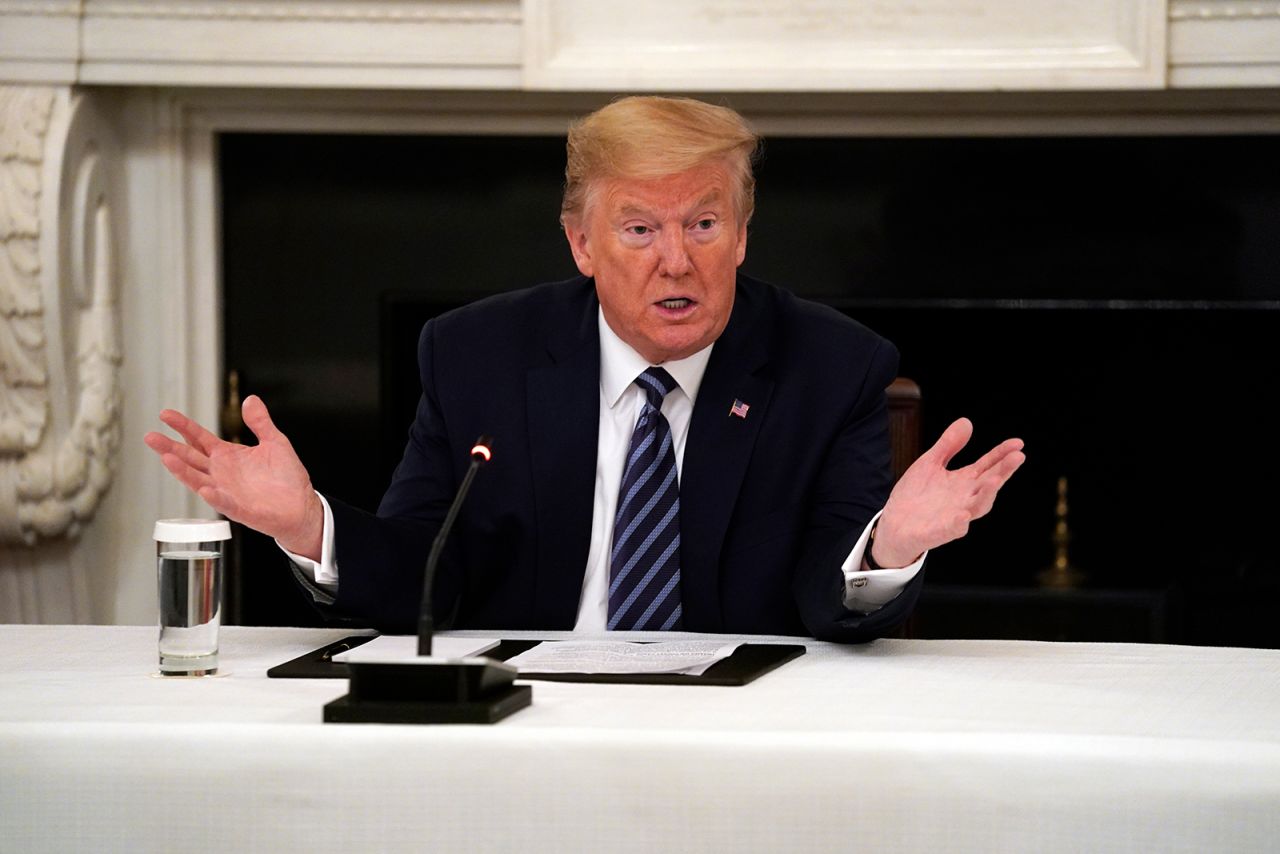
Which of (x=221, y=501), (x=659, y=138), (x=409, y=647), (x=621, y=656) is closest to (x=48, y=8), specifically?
(x=659, y=138)

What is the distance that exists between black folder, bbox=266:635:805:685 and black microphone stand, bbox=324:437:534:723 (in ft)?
0.58

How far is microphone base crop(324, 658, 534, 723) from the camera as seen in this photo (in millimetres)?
1205

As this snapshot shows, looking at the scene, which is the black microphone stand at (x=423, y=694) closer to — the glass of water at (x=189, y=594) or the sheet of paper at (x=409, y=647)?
the sheet of paper at (x=409, y=647)

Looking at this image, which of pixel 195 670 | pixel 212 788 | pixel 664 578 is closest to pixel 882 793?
pixel 212 788

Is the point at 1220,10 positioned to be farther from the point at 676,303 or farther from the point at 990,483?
the point at 990,483

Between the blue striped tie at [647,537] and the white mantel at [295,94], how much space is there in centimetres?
133

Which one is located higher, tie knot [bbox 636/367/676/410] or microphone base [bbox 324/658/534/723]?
tie knot [bbox 636/367/676/410]

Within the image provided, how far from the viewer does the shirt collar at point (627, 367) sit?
80.2 inches

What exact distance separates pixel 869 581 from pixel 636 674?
35 centimetres

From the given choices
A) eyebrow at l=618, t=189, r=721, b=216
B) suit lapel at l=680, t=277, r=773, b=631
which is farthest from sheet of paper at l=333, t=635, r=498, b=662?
eyebrow at l=618, t=189, r=721, b=216

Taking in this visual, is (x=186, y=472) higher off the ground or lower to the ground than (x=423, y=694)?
higher

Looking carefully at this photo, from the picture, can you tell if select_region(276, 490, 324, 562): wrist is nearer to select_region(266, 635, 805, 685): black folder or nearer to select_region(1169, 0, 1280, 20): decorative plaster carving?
select_region(266, 635, 805, 685): black folder

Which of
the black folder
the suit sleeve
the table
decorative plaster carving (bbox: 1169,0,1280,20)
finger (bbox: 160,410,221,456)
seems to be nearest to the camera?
the table

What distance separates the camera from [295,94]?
3.48 metres
